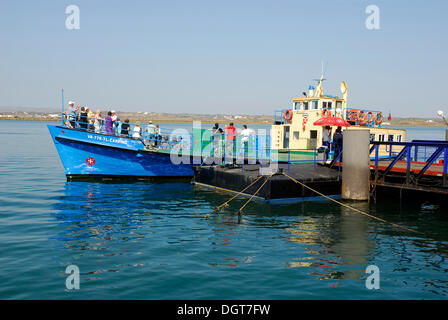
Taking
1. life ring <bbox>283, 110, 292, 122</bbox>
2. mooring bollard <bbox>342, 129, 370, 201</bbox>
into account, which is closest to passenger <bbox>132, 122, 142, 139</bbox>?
life ring <bbox>283, 110, 292, 122</bbox>

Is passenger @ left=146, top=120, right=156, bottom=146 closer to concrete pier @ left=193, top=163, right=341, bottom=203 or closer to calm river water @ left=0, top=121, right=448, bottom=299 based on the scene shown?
concrete pier @ left=193, top=163, right=341, bottom=203

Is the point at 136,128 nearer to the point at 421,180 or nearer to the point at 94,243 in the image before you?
the point at 94,243

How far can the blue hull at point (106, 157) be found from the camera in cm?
2002

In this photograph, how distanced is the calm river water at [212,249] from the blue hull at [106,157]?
4.19 metres

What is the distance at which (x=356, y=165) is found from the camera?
15.5m

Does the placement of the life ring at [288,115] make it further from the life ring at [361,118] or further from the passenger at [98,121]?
the passenger at [98,121]

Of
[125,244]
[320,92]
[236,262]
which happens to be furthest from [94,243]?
[320,92]

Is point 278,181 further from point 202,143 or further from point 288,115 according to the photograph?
point 288,115

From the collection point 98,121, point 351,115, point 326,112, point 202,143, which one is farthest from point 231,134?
point 351,115

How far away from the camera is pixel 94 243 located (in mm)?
10188

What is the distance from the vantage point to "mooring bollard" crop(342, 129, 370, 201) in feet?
50.9

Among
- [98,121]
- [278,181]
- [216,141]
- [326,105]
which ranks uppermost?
[326,105]

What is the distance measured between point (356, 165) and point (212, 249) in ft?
27.3
